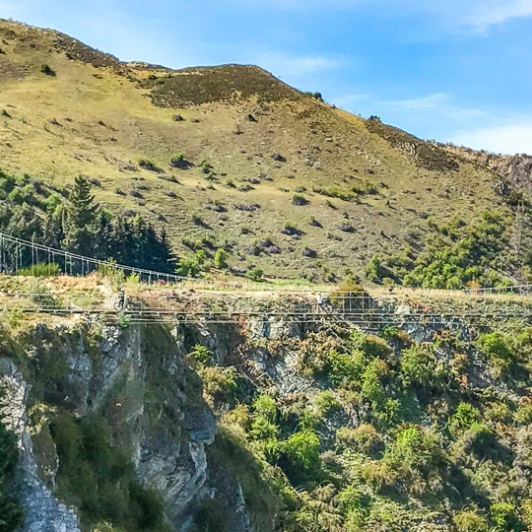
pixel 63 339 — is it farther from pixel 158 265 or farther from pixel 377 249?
pixel 377 249

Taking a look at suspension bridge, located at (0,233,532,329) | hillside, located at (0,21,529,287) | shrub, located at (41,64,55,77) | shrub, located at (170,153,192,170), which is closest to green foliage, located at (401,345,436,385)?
suspension bridge, located at (0,233,532,329)

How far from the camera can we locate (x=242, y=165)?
57.0 meters

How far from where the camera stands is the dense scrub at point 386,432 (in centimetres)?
2366

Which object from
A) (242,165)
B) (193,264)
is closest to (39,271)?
(193,264)

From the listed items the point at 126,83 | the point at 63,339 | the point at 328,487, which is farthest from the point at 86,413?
the point at 126,83

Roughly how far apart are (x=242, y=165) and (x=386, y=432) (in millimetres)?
33034

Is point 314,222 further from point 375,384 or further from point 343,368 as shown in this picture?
point 375,384

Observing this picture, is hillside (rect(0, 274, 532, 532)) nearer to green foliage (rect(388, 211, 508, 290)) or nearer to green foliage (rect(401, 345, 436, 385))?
green foliage (rect(401, 345, 436, 385))

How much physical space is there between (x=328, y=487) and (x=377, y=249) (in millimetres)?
25776

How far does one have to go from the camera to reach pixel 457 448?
1068 inches

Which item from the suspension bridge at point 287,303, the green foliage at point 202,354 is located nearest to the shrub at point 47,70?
the suspension bridge at point 287,303

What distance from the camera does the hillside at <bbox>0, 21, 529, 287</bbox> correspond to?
151 ft

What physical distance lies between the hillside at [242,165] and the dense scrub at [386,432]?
13.1m

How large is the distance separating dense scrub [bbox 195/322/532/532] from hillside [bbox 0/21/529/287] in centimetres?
1307
